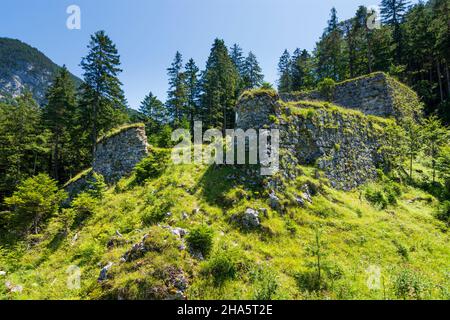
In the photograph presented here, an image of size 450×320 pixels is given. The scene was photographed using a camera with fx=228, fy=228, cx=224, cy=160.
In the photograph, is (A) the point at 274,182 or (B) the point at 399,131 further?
(B) the point at 399,131

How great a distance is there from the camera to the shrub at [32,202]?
14.1 meters

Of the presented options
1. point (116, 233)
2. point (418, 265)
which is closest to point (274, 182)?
point (418, 265)

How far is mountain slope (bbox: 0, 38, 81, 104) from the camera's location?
15350cm

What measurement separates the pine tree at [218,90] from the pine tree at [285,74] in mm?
15089

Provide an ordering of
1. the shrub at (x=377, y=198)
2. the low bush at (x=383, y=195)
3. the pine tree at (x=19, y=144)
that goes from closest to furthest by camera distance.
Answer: the shrub at (x=377, y=198) → the low bush at (x=383, y=195) → the pine tree at (x=19, y=144)

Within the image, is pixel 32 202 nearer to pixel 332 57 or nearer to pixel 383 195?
pixel 383 195

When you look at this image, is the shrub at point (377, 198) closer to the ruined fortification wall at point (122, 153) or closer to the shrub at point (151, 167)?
the shrub at point (151, 167)

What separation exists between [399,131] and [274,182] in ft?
50.2

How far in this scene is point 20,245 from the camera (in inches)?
522

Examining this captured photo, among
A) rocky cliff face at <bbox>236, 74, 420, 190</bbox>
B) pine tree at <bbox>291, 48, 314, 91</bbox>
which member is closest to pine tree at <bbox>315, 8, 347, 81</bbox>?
pine tree at <bbox>291, 48, 314, 91</bbox>

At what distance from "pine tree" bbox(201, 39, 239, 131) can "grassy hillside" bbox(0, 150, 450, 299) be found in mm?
19146

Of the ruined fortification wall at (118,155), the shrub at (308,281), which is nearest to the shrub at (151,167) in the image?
the ruined fortification wall at (118,155)

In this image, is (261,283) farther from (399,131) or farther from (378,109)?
(378,109)

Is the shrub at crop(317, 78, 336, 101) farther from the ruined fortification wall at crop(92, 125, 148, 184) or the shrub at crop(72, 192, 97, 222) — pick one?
the shrub at crop(72, 192, 97, 222)
